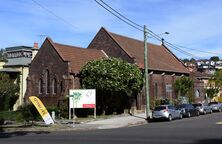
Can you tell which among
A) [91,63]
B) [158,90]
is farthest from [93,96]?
[158,90]

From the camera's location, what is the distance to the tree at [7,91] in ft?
164

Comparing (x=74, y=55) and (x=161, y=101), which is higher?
(x=74, y=55)

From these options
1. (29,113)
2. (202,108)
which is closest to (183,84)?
(202,108)

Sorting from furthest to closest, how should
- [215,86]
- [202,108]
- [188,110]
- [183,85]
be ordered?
[215,86]
[183,85]
[202,108]
[188,110]

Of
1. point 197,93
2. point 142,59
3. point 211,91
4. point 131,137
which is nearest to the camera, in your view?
point 131,137

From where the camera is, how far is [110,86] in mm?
43312

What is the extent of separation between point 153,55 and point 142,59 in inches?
275

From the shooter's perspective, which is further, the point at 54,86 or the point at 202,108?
the point at 54,86

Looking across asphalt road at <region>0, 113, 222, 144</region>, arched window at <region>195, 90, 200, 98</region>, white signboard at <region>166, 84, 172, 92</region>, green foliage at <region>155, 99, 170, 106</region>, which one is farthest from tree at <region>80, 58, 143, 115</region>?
arched window at <region>195, 90, 200, 98</region>

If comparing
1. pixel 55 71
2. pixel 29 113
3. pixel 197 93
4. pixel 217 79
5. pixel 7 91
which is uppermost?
pixel 217 79

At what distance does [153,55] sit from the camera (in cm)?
6544

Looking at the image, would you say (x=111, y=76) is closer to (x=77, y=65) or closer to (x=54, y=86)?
(x=77, y=65)

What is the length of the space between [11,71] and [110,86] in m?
18.3

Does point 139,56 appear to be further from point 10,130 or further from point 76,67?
point 10,130
